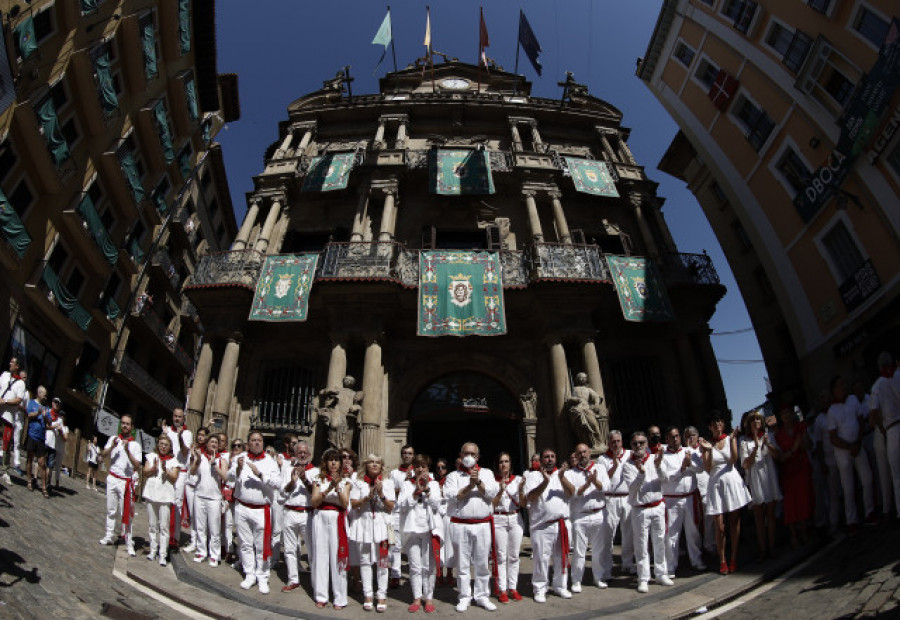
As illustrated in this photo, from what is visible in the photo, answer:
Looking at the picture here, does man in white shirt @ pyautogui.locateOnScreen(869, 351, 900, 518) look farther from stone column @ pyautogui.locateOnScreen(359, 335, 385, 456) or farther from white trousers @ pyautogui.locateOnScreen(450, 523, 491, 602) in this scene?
stone column @ pyautogui.locateOnScreen(359, 335, 385, 456)

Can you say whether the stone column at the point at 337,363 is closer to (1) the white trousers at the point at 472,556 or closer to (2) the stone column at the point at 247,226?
(2) the stone column at the point at 247,226

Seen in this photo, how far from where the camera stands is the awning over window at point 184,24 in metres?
20.0

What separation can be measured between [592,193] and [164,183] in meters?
19.0

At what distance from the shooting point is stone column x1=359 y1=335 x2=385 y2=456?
505 inches

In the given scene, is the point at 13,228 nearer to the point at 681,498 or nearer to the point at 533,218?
the point at 533,218

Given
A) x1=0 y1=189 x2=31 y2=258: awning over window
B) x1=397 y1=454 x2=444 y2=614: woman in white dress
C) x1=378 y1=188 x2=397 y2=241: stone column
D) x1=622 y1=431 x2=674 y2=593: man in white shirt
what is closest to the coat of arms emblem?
x1=378 y1=188 x2=397 y2=241: stone column

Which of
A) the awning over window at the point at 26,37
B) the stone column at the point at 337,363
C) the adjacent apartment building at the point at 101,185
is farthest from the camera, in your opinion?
the adjacent apartment building at the point at 101,185

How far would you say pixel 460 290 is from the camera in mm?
14531

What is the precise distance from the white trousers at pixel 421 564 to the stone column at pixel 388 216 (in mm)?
11210

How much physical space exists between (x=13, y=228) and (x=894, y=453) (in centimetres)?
1920

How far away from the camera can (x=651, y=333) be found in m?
15.9

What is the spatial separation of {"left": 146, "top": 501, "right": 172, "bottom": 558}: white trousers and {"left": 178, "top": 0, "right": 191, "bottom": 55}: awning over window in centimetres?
2069

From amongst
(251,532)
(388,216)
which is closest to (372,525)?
(251,532)

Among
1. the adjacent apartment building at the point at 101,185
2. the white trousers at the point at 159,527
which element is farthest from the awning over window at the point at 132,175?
the white trousers at the point at 159,527
